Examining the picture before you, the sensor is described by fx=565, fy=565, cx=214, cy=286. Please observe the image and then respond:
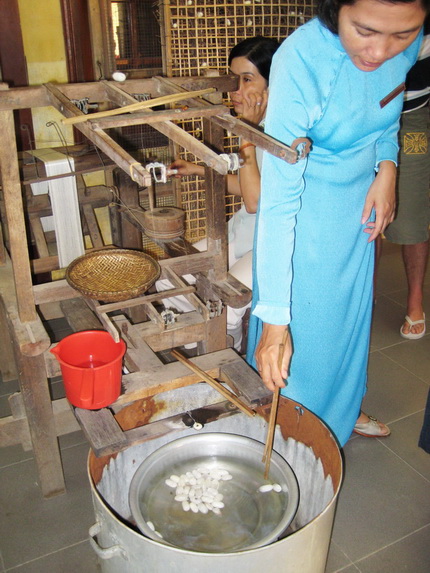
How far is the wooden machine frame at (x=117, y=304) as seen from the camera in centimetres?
149

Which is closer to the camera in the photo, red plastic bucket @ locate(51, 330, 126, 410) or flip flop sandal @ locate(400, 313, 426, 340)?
red plastic bucket @ locate(51, 330, 126, 410)

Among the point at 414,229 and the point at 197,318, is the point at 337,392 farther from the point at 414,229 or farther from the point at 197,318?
the point at 414,229

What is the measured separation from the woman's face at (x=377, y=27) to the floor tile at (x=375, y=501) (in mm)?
1557

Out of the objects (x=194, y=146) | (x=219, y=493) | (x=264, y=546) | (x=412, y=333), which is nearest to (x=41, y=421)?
(x=219, y=493)

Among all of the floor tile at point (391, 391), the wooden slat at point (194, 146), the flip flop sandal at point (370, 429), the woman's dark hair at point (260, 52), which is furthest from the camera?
the floor tile at point (391, 391)

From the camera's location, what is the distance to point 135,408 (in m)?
1.71

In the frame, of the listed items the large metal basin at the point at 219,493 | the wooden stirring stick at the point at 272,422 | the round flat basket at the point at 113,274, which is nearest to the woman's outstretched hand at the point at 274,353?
the wooden stirring stick at the point at 272,422

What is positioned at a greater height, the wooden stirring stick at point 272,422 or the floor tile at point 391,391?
the wooden stirring stick at point 272,422

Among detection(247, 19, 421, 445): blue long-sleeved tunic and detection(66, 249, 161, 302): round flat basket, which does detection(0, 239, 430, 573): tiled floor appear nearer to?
detection(247, 19, 421, 445): blue long-sleeved tunic

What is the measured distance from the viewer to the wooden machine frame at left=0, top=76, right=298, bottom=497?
58.7 inches

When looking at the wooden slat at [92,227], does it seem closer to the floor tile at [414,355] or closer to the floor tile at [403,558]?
the floor tile at [414,355]

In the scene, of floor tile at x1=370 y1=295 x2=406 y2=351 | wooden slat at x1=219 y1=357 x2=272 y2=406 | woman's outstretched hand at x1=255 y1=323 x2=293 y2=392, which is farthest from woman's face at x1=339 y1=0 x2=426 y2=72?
floor tile at x1=370 y1=295 x2=406 y2=351

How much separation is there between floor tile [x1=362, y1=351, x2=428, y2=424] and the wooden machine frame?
992 millimetres

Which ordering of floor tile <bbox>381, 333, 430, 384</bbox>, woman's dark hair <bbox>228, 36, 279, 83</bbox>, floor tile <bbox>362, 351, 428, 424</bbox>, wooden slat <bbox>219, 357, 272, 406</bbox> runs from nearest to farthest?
wooden slat <bbox>219, 357, 272, 406</bbox> < woman's dark hair <bbox>228, 36, 279, 83</bbox> < floor tile <bbox>362, 351, 428, 424</bbox> < floor tile <bbox>381, 333, 430, 384</bbox>
